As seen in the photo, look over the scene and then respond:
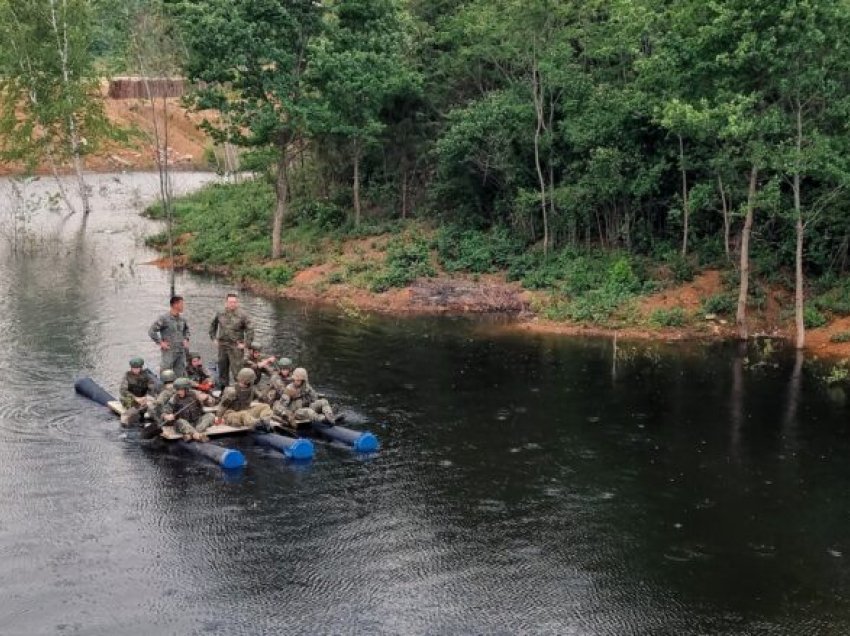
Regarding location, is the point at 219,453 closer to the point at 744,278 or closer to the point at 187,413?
the point at 187,413

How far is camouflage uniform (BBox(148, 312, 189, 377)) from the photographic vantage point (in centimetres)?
1959

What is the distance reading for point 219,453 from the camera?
16359 mm

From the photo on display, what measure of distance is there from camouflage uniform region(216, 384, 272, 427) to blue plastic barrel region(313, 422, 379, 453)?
1.01 metres

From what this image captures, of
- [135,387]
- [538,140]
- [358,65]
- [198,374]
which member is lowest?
[198,374]

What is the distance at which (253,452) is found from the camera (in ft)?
56.6

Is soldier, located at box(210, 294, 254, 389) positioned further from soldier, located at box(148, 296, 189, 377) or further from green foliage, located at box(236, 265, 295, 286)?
green foliage, located at box(236, 265, 295, 286)

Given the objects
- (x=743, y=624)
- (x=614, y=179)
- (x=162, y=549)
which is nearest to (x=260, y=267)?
(x=614, y=179)

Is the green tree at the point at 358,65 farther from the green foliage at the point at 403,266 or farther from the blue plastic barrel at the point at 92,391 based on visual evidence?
the blue plastic barrel at the point at 92,391

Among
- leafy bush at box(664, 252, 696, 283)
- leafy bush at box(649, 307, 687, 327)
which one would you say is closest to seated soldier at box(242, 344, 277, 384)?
leafy bush at box(649, 307, 687, 327)

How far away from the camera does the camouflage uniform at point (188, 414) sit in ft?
56.5

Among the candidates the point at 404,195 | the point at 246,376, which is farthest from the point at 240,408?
the point at 404,195

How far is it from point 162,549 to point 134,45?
2371 centimetres

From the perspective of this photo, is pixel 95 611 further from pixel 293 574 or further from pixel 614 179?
pixel 614 179

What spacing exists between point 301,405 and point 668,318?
42.4 ft
